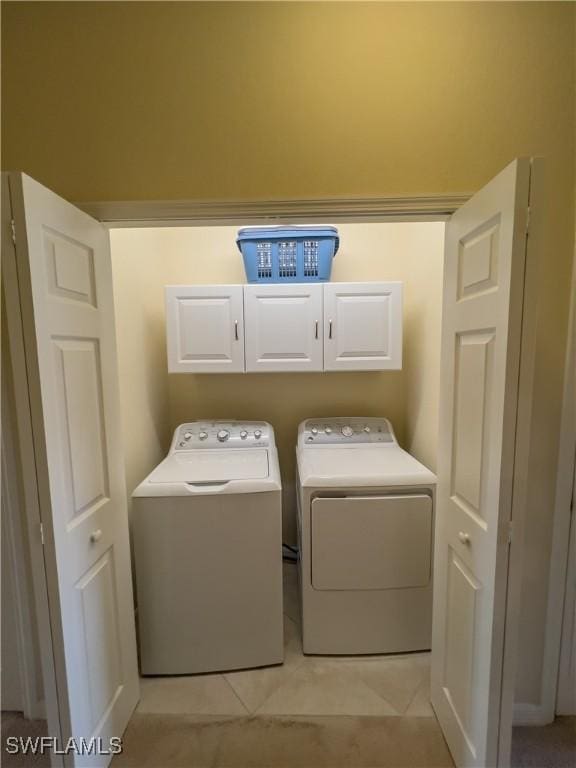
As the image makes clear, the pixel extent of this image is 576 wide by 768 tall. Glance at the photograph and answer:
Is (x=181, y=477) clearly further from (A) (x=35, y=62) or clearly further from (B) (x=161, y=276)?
(A) (x=35, y=62)

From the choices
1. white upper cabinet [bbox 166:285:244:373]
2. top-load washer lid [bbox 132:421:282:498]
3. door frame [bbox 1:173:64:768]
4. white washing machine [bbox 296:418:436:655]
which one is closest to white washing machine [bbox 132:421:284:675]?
top-load washer lid [bbox 132:421:282:498]

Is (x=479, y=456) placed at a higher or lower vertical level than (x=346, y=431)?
higher

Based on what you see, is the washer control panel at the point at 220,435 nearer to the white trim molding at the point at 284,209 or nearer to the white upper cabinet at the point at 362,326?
the white upper cabinet at the point at 362,326

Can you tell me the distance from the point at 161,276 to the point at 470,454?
7.17 ft

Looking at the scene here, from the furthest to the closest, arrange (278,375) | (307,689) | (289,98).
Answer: (278,375)
(307,689)
(289,98)

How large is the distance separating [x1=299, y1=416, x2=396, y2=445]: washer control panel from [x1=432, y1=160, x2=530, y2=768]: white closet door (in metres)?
0.93

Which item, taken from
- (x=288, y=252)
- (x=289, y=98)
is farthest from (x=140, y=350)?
(x=289, y=98)

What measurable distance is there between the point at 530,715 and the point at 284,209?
2.19 meters

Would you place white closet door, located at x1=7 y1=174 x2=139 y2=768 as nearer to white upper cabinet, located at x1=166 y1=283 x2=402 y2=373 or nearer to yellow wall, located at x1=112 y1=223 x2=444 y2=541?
yellow wall, located at x1=112 y1=223 x2=444 y2=541

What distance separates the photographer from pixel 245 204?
1.25 meters

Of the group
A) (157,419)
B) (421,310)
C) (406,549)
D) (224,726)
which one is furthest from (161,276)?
(224,726)

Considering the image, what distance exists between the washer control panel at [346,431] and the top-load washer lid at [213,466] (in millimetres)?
365

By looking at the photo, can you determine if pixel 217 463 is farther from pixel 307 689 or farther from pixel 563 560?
pixel 563 560

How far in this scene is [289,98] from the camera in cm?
120
